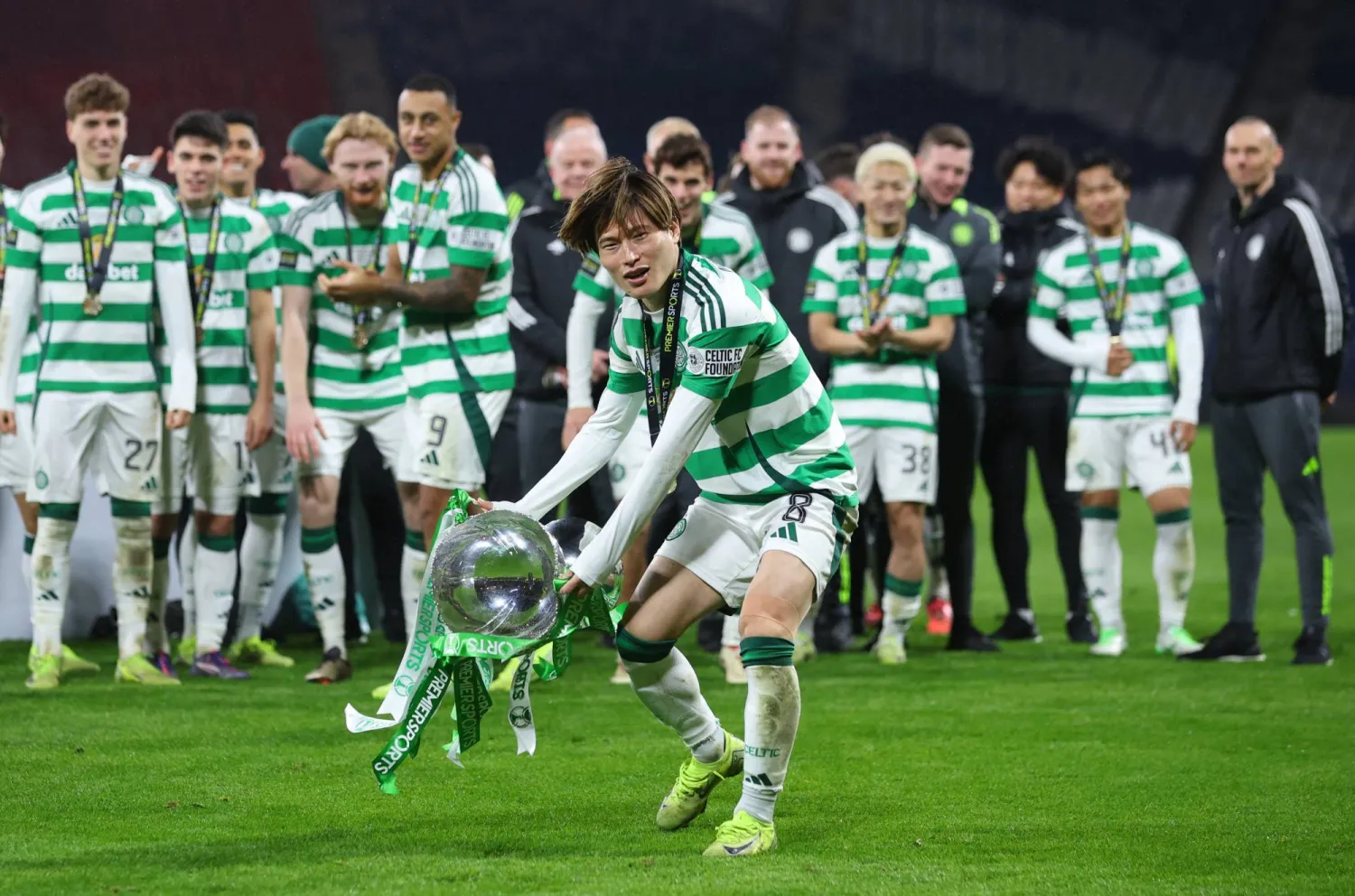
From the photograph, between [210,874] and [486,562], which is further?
[486,562]

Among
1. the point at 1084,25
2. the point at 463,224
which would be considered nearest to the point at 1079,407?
the point at 463,224

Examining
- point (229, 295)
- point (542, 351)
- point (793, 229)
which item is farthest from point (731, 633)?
point (229, 295)

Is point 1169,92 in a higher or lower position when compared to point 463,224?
higher

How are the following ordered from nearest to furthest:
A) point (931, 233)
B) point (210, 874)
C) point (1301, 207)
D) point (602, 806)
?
1. point (210, 874)
2. point (602, 806)
3. point (1301, 207)
4. point (931, 233)

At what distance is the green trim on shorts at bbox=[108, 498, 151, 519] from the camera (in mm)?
6789

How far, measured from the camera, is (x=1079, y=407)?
782 cm

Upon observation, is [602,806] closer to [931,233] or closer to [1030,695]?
[1030,695]

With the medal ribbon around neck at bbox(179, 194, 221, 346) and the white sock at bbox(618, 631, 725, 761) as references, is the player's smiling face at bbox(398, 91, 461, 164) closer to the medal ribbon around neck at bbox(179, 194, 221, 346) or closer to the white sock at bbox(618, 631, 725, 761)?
the medal ribbon around neck at bbox(179, 194, 221, 346)

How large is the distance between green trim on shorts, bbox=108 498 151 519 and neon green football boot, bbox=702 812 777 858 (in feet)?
11.7

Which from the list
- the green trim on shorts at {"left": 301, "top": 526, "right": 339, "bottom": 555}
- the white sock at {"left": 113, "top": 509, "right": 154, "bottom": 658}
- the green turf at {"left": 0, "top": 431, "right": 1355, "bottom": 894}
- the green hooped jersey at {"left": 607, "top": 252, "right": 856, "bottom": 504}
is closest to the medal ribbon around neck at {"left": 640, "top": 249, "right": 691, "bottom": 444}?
the green hooped jersey at {"left": 607, "top": 252, "right": 856, "bottom": 504}

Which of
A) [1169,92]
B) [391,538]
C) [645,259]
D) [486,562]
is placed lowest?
[391,538]

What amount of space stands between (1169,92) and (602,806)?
1976 cm

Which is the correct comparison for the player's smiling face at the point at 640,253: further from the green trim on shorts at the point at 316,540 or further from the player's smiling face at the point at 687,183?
the green trim on shorts at the point at 316,540

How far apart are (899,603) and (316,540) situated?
2.51 meters
